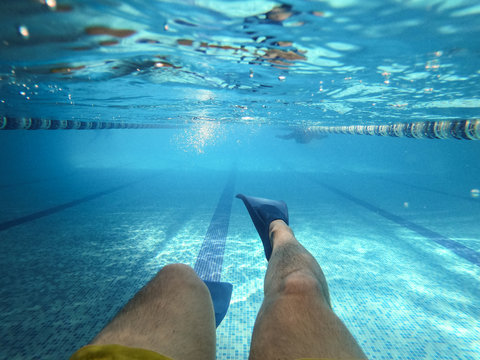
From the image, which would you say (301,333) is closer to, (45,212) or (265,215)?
(265,215)

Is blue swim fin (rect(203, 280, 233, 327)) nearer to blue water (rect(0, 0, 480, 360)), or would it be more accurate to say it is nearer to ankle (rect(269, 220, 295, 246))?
blue water (rect(0, 0, 480, 360))

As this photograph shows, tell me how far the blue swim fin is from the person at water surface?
2.66 metres

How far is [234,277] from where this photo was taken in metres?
5.50

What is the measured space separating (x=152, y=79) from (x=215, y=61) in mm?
2920

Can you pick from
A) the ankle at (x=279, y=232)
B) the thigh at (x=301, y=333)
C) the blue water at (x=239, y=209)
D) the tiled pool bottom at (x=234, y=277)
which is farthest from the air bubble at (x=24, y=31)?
the thigh at (x=301, y=333)

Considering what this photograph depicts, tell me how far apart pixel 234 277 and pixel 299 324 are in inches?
173

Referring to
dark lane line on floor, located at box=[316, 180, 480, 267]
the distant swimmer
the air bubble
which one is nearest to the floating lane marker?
the air bubble

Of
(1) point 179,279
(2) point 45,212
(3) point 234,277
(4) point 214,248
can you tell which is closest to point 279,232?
(1) point 179,279

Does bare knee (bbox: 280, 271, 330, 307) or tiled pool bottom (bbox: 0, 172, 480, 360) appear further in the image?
tiled pool bottom (bbox: 0, 172, 480, 360)

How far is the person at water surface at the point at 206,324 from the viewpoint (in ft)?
4.06

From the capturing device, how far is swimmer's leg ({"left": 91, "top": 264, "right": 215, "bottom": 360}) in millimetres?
1352

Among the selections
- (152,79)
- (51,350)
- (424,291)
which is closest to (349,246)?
(424,291)

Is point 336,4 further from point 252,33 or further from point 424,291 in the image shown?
point 424,291

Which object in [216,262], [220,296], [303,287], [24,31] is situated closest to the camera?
[303,287]
